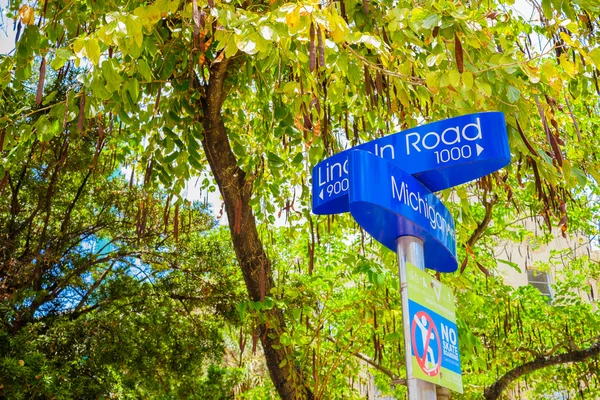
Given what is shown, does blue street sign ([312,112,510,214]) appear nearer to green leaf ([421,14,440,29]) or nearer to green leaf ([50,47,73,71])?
green leaf ([421,14,440,29])

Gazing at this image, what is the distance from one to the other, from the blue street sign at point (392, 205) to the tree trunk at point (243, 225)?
6.17ft

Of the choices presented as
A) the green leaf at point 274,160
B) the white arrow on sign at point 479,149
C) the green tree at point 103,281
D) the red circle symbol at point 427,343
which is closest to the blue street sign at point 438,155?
the white arrow on sign at point 479,149

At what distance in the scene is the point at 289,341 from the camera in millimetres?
4277

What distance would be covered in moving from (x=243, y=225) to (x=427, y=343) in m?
2.48

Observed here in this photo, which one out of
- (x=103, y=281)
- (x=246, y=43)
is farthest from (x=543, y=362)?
(x=246, y=43)

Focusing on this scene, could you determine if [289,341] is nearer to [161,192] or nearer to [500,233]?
[161,192]

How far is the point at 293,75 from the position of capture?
3.98 metres

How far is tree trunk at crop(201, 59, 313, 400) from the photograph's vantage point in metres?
4.32

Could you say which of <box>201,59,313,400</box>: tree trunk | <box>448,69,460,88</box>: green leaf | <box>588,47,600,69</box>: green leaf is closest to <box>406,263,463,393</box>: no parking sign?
<box>448,69,460,88</box>: green leaf

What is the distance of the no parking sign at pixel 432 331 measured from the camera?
2.04m

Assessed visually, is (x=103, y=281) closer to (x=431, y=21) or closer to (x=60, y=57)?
(x=60, y=57)

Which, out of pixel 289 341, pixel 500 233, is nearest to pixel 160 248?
pixel 289 341

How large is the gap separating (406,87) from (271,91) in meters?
1.68

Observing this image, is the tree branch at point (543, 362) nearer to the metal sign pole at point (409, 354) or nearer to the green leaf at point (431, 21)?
the metal sign pole at point (409, 354)
